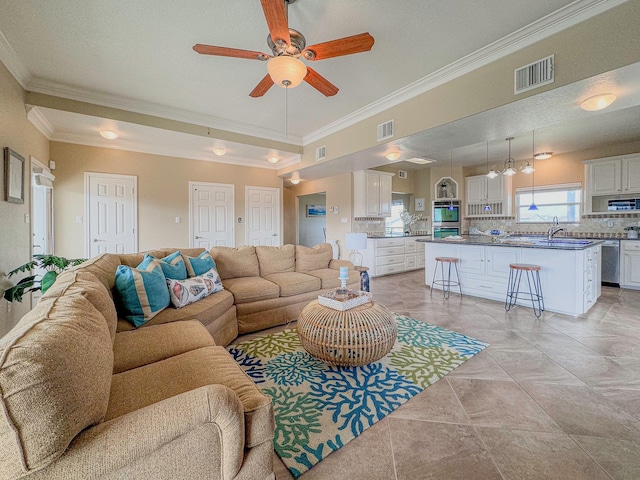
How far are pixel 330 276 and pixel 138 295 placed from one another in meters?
2.27

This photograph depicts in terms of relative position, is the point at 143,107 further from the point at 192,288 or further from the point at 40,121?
the point at 192,288

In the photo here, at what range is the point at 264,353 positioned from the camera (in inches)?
99.6

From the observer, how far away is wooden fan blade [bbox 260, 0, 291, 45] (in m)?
1.61

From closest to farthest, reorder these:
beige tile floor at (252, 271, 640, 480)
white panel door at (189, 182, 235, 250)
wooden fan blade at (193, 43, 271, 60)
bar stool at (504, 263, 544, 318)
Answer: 1. beige tile floor at (252, 271, 640, 480)
2. wooden fan blade at (193, 43, 271, 60)
3. bar stool at (504, 263, 544, 318)
4. white panel door at (189, 182, 235, 250)

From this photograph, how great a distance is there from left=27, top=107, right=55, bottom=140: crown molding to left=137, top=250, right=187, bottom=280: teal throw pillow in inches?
111

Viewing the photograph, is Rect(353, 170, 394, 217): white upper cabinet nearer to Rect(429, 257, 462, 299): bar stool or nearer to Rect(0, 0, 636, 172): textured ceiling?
Rect(429, 257, 462, 299): bar stool

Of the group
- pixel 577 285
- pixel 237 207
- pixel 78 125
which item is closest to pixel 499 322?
pixel 577 285

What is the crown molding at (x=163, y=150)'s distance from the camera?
180 inches

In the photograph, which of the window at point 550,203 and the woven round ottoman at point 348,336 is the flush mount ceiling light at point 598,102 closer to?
the woven round ottoman at point 348,336

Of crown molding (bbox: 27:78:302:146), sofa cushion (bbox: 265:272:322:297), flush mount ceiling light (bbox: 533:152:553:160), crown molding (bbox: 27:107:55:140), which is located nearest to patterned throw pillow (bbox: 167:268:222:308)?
sofa cushion (bbox: 265:272:322:297)

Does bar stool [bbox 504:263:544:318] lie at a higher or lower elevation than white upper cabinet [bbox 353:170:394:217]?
lower

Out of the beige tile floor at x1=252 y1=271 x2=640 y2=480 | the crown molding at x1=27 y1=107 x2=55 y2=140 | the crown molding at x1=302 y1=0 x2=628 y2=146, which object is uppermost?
the crown molding at x1=302 y1=0 x2=628 y2=146

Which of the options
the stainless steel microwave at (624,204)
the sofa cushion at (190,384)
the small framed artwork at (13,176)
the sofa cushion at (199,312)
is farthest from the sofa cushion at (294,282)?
the stainless steel microwave at (624,204)

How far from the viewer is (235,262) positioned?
3463 mm
